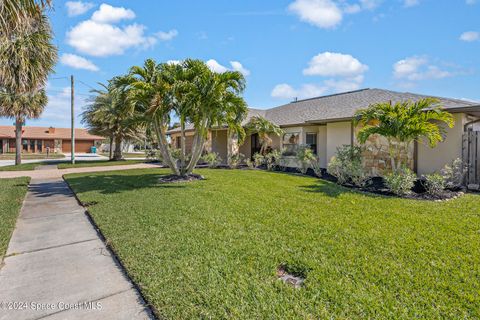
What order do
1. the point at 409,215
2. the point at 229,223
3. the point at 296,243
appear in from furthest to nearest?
1. the point at 409,215
2. the point at 229,223
3. the point at 296,243

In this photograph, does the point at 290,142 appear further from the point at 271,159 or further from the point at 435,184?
the point at 435,184

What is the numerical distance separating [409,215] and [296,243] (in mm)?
3236

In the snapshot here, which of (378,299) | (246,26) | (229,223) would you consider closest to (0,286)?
(229,223)

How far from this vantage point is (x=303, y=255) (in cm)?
383

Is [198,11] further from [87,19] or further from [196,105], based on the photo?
[87,19]

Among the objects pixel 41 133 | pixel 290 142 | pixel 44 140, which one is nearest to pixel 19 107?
pixel 290 142

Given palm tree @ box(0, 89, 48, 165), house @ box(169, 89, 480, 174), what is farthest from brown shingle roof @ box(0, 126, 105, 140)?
house @ box(169, 89, 480, 174)

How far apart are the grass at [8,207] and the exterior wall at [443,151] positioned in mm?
13391

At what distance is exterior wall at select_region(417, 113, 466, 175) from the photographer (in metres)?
9.60

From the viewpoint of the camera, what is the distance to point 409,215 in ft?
18.7

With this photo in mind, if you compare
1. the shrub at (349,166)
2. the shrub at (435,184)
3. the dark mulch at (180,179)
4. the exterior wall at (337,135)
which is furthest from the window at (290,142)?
the shrub at (435,184)

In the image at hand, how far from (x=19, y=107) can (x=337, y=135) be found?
23088mm

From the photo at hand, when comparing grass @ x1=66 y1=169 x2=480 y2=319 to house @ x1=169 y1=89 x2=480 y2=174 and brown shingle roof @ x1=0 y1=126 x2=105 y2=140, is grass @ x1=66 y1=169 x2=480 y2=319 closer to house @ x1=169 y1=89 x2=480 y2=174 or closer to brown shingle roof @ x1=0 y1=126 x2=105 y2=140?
house @ x1=169 y1=89 x2=480 y2=174

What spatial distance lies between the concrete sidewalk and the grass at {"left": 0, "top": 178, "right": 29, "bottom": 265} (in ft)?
0.44
